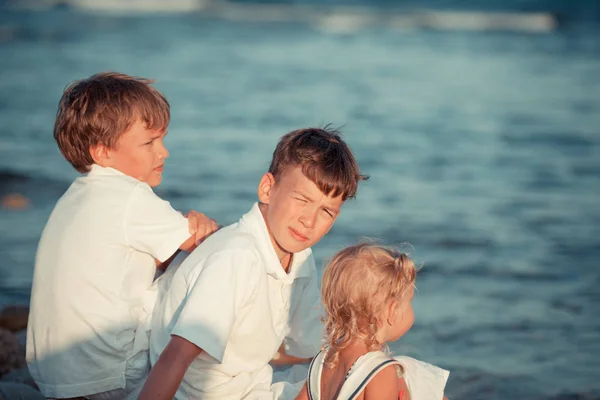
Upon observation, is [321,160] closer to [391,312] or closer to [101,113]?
[391,312]

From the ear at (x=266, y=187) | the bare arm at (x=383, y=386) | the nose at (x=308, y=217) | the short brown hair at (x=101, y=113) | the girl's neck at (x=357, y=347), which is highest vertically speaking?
the short brown hair at (x=101, y=113)

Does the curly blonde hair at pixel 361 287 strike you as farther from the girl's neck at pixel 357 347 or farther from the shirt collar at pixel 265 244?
the shirt collar at pixel 265 244

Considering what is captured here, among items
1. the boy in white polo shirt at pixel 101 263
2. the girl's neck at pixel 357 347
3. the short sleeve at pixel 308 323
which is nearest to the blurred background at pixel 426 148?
the short sleeve at pixel 308 323

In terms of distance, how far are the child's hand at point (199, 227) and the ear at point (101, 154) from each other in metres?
0.37

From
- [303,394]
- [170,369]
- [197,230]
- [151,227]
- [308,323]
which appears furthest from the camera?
[308,323]

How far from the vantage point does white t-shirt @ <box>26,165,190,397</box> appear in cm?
315

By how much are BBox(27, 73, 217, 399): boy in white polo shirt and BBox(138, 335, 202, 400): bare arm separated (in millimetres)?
376

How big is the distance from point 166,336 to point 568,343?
131 inches

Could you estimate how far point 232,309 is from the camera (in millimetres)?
2936

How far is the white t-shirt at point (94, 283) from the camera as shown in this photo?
124 inches

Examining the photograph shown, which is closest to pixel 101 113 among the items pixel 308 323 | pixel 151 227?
pixel 151 227

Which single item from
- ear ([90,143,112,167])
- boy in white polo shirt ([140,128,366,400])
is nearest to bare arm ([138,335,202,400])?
boy in white polo shirt ([140,128,366,400])

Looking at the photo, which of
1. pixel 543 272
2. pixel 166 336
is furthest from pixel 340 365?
pixel 543 272

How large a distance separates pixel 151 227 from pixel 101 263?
22 cm
